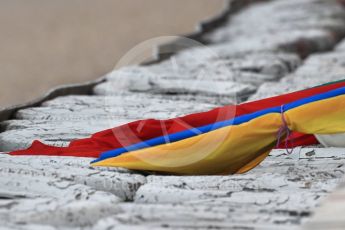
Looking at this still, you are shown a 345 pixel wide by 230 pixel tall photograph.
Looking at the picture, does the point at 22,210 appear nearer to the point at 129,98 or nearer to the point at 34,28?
the point at 129,98

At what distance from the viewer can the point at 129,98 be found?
3.19m

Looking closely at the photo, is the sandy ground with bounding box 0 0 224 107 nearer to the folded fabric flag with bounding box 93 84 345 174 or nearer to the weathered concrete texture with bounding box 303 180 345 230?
the folded fabric flag with bounding box 93 84 345 174

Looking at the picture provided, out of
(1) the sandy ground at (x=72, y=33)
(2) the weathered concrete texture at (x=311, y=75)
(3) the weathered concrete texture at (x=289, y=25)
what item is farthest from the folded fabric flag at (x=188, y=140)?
(3) the weathered concrete texture at (x=289, y=25)

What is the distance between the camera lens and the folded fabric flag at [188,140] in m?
2.07

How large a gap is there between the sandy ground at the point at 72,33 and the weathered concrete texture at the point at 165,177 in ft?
3.17


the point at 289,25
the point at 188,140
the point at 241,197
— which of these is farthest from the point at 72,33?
the point at 241,197

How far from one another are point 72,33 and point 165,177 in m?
4.45

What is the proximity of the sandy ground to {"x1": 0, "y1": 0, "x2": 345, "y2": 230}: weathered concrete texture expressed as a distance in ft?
3.17

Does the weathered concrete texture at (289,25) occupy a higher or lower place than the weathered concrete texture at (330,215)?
higher

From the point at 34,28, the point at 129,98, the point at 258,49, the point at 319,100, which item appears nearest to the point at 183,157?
the point at 319,100

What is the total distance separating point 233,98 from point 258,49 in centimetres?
146

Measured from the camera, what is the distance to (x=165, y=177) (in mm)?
1984

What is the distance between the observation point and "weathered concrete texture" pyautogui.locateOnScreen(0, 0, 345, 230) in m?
1.64

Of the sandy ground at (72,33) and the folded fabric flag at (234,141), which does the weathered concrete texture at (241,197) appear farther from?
the sandy ground at (72,33)
